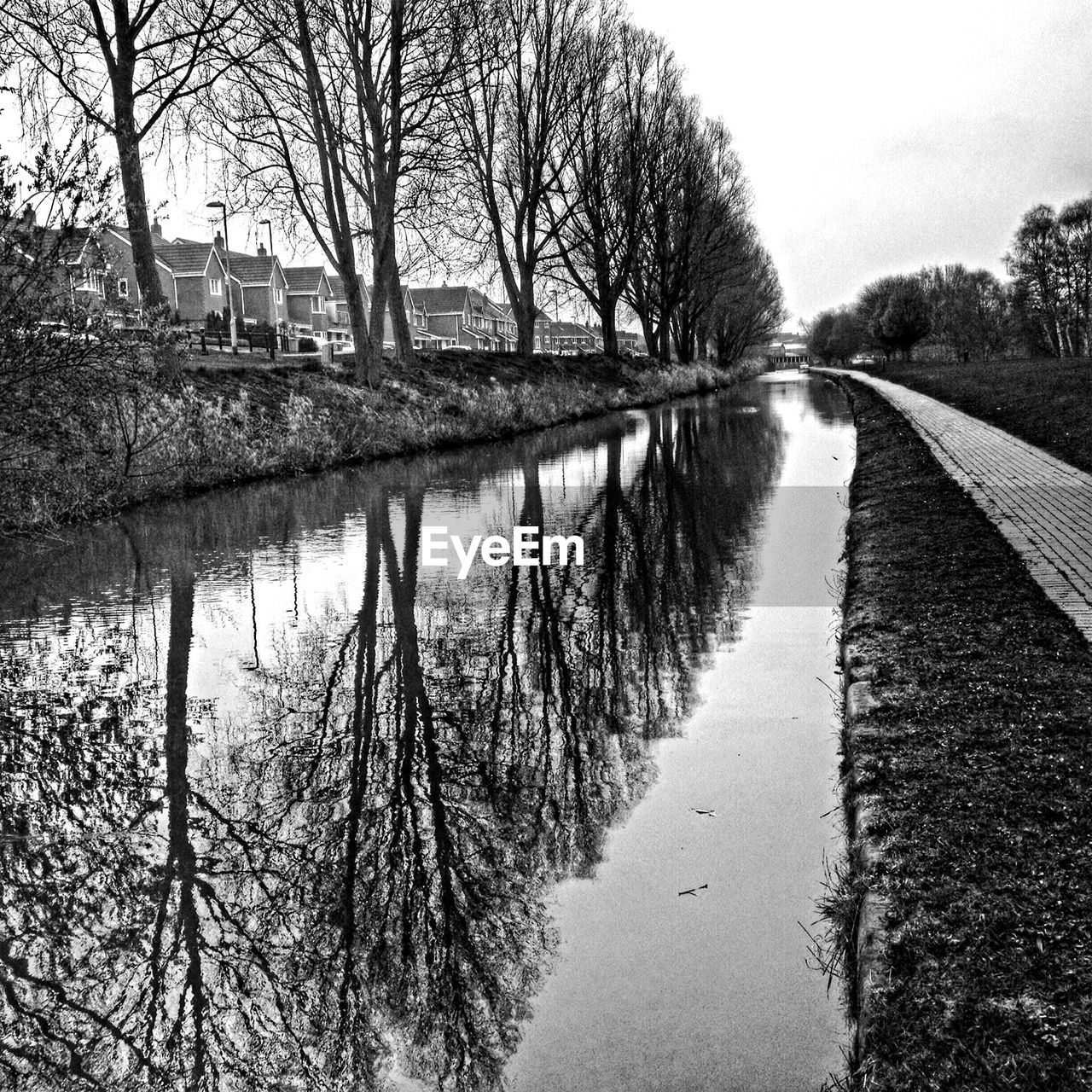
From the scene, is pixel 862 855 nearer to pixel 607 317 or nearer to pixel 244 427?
pixel 244 427

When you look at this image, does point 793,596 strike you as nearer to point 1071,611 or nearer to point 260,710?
point 1071,611

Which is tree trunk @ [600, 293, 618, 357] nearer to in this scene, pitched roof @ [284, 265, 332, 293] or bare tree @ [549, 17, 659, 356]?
bare tree @ [549, 17, 659, 356]

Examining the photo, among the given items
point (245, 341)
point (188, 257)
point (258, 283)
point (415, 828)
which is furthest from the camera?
point (258, 283)

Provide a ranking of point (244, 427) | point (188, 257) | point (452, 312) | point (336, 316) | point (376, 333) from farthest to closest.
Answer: point (452, 312), point (336, 316), point (188, 257), point (376, 333), point (244, 427)

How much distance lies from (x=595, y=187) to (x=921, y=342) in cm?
6286

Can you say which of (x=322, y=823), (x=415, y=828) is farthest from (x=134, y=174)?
(x=415, y=828)

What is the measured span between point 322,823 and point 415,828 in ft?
1.21

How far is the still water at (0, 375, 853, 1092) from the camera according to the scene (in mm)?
2854

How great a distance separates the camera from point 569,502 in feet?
44.4

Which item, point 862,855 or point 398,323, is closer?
point 862,855

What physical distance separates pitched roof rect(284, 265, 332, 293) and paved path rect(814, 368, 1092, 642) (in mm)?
72518

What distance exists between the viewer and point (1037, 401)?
24.7 meters

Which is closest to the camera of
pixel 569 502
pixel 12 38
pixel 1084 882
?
pixel 1084 882

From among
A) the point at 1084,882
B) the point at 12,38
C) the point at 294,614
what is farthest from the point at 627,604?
the point at 12,38
